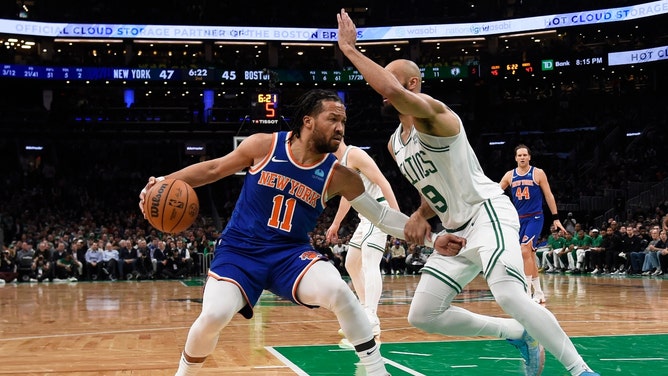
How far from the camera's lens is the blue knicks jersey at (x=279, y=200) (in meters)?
5.09

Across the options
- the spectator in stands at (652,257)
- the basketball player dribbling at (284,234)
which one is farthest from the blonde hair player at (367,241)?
the spectator in stands at (652,257)

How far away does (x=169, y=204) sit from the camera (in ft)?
16.4

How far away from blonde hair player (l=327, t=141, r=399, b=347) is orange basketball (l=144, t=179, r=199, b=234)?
3094 millimetres

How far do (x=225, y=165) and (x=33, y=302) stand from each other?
11.1 m

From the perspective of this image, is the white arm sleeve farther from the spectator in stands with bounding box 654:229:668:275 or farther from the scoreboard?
the scoreboard

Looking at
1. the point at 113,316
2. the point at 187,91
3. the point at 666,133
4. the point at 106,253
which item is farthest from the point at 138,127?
the point at 113,316

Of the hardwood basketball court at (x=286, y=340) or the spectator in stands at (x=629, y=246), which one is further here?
the spectator in stands at (x=629, y=246)

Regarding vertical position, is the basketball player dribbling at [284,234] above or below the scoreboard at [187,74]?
below

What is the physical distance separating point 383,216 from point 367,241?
10.2 feet

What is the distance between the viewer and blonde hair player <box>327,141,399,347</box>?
823cm

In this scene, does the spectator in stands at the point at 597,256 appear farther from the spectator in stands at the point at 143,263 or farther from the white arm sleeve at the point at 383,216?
the white arm sleeve at the point at 383,216

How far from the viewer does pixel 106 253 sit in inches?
955

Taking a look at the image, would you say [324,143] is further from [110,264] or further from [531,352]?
[110,264]

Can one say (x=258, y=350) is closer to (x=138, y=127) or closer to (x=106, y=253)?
(x=106, y=253)
